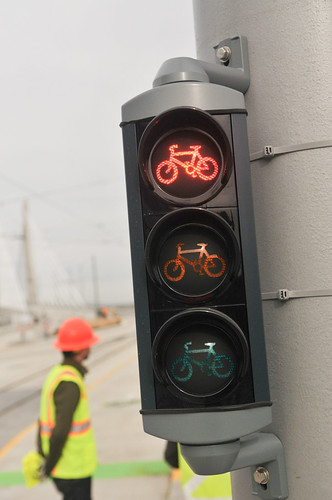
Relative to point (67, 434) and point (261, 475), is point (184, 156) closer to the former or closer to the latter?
point (261, 475)

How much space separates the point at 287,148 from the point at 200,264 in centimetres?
74

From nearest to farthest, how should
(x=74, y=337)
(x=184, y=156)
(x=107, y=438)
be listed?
(x=184, y=156), (x=74, y=337), (x=107, y=438)

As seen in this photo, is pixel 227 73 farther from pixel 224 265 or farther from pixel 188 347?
pixel 188 347

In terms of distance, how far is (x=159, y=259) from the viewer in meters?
2.55

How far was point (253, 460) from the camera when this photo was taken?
2.76 meters

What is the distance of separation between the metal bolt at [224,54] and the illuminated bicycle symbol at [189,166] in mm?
720

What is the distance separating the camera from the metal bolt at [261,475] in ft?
9.34

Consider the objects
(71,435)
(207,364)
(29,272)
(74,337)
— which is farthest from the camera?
(29,272)

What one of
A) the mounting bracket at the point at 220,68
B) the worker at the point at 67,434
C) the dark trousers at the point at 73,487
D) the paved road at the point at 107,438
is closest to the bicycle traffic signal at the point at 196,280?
the mounting bracket at the point at 220,68

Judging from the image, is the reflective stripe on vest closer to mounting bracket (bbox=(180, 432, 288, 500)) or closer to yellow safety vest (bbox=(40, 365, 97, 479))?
yellow safety vest (bbox=(40, 365, 97, 479))

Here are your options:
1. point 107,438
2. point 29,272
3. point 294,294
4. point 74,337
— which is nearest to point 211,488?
point 74,337

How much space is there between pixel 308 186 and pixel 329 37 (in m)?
0.66

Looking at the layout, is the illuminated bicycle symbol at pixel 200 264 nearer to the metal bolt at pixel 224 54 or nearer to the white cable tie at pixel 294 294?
the white cable tie at pixel 294 294

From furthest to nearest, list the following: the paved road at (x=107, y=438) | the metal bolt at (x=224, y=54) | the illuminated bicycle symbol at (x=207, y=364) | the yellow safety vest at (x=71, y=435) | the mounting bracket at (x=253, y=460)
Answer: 1. the paved road at (x=107, y=438)
2. the yellow safety vest at (x=71, y=435)
3. the metal bolt at (x=224, y=54)
4. the mounting bracket at (x=253, y=460)
5. the illuminated bicycle symbol at (x=207, y=364)
